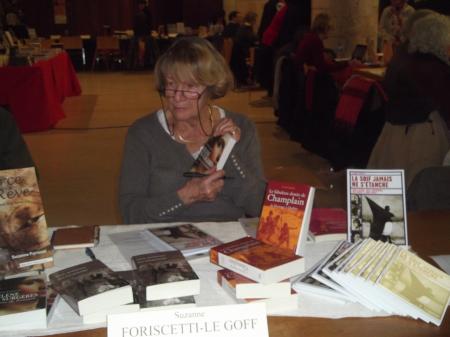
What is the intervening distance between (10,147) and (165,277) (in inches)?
59.0

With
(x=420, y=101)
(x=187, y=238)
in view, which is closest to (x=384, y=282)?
(x=187, y=238)

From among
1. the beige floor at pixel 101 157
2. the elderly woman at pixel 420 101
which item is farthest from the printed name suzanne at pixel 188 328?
the elderly woman at pixel 420 101

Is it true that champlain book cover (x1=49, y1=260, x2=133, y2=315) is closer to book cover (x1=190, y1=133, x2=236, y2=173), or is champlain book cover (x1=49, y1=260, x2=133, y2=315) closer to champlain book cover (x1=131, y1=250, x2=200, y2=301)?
champlain book cover (x1=131, y1=250, x2=200, y2=301)

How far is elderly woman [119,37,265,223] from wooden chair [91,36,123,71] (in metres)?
11.0

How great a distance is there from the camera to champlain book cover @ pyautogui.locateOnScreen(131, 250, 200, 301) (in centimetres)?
114

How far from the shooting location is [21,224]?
4.41 ft

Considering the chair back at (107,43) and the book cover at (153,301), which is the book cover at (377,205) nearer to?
the book cover at (153,301)

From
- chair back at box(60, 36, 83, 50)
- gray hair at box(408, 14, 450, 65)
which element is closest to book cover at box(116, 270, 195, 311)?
gray hair at box(408, 14, 450, 65)

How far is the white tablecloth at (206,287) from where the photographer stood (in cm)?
116

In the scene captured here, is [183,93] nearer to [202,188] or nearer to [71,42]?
[202,188]

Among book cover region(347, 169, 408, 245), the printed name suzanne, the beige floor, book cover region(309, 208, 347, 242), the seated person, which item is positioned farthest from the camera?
the beige floor

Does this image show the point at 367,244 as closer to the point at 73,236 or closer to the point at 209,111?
the point at 73,236

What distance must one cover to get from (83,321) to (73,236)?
0.48 meters

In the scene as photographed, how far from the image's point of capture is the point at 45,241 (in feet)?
4.54
